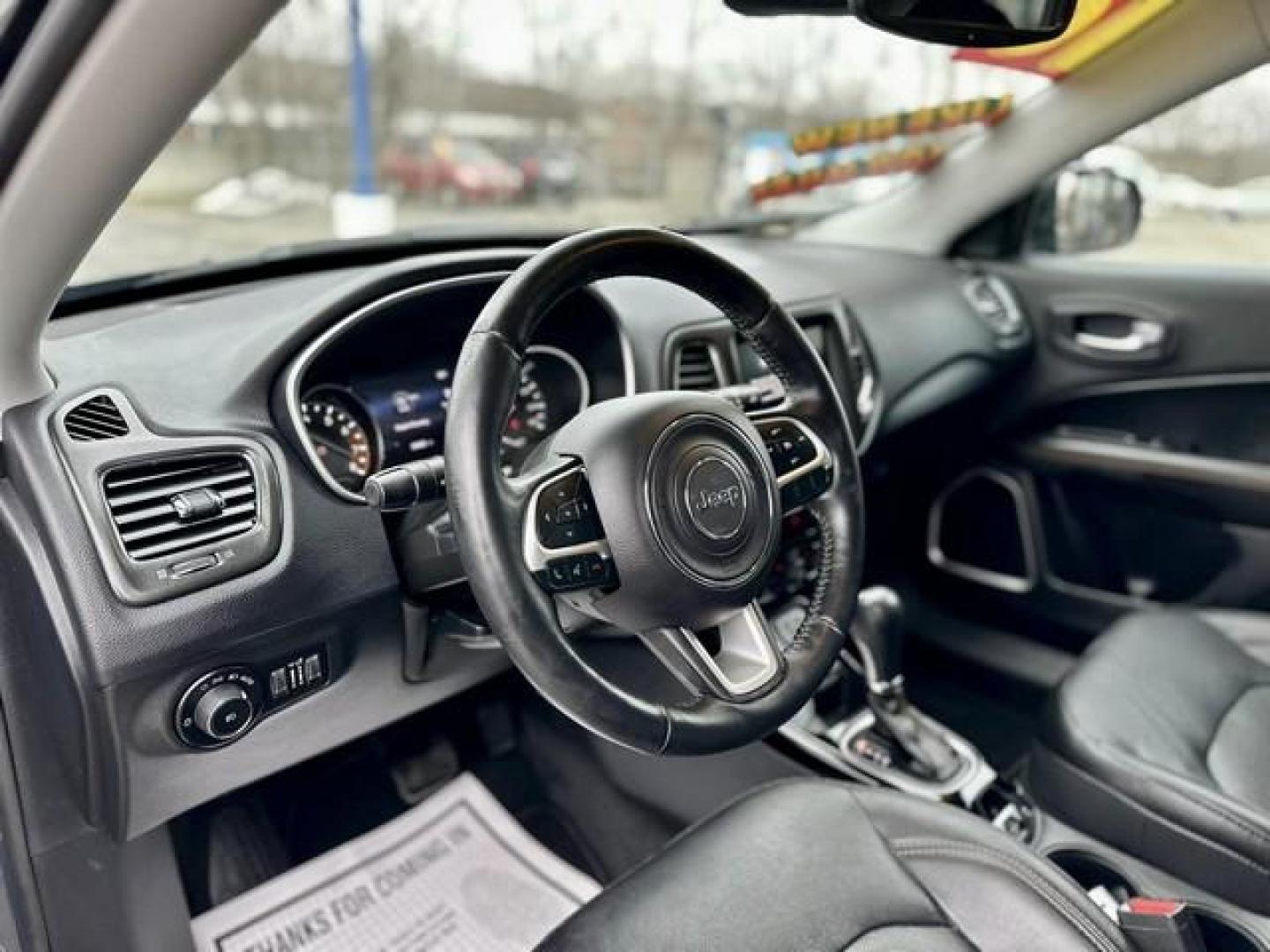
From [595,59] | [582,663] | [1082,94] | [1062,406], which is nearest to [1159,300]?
[1062,406]

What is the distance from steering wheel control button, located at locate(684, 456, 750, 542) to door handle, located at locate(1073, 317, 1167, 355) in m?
1.48

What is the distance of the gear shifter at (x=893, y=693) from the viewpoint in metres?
1.73

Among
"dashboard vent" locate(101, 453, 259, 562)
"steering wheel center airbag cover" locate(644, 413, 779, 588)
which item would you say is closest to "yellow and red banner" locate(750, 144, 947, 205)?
"steering wheel center airbag cover" locate(644, 413, 779, 588)

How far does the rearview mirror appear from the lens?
36.2 inches

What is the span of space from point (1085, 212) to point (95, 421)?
6.51ft

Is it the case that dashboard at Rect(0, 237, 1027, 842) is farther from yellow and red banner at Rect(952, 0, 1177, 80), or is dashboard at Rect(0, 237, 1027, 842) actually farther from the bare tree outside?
yellow and red banner at Rect(952, 0, 1177, 80)

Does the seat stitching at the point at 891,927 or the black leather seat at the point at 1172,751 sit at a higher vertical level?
the seat stitching at the point at 891,927

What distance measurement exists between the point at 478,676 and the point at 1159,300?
1.56 metres

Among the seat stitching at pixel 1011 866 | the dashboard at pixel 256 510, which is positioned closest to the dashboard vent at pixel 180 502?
the dashboard at pixel 256 510

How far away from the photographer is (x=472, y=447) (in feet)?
3.04

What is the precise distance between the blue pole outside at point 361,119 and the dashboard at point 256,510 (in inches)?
80.5

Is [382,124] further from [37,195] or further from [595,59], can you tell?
[37,195]

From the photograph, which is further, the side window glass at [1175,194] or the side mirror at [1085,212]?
the side mirror at [1085,212]

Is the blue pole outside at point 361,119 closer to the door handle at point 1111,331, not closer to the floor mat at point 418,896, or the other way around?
the door handle at point 1111,331
